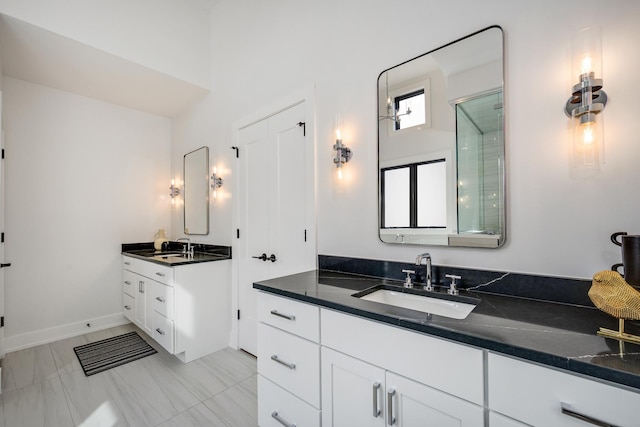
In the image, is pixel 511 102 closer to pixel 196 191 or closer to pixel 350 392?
pixel 350 392

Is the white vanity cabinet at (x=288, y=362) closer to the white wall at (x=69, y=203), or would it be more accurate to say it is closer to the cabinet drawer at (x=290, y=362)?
the cabinet drawer at (x=290, y=362)

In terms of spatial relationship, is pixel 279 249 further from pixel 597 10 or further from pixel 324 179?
pixel 597 10

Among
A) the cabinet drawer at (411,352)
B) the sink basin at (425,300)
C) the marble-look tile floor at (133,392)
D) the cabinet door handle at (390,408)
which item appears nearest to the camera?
the cabinet drawer at (411,352)

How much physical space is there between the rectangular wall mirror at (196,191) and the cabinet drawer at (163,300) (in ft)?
2.73

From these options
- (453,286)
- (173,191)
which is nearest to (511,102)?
(453,286)

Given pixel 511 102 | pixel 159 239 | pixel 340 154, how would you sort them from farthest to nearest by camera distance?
pixel 159 239, pixel 340 154, pixel 511 102

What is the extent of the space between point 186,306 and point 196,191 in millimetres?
1510

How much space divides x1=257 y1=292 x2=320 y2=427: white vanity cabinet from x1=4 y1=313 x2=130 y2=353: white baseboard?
9.72 ft

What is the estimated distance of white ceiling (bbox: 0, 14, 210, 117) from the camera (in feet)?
7.76

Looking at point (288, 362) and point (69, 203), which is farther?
point (69, 203)

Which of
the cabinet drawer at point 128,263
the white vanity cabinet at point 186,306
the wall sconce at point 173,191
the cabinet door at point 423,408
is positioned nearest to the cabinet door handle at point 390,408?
the cabinet door at point 423,408

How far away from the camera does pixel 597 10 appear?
3.79 feet

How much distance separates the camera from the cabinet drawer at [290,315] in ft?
4.45

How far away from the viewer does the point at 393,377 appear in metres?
1.08
